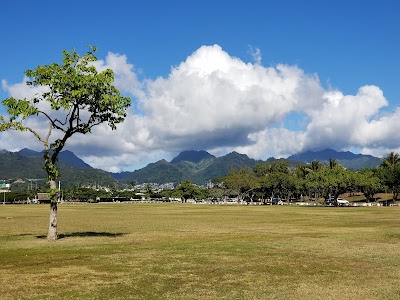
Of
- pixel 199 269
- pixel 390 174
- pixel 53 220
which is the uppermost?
pixel 390 174

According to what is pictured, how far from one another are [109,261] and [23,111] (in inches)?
597

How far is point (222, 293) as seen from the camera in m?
15.9

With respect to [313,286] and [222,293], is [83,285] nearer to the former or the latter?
[222,293]

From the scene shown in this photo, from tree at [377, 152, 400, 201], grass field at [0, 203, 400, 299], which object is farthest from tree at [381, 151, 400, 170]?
grass field at [0, 203, 400, 299]

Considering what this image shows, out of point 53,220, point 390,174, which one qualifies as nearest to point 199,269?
point 53,220

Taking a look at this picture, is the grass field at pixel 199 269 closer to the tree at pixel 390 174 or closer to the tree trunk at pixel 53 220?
the tree trunk at pixel 53 220

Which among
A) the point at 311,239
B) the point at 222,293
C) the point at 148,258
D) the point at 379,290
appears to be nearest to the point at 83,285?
the point at 222,293

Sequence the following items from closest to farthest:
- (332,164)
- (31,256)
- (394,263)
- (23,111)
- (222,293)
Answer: (222,293), (394,263), (31,256), (23,111), (332,164)

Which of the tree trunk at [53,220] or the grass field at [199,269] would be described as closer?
the grass field at [199,269]

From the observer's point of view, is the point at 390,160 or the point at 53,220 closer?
the point at 53,220

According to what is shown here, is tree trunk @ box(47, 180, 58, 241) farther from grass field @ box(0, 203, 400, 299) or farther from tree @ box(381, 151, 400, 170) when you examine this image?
tree @ box(381, 151, 400, 170)

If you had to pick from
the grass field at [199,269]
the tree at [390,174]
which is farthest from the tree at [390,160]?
the grass field at [199,269]

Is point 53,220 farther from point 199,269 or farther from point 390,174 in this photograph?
point 390,174

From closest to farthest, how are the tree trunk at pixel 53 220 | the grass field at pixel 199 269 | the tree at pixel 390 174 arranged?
1. the grass field at pixel 199 269
2. the tree trunk at pixel 53 220
3. the tree at pixel 390 174
